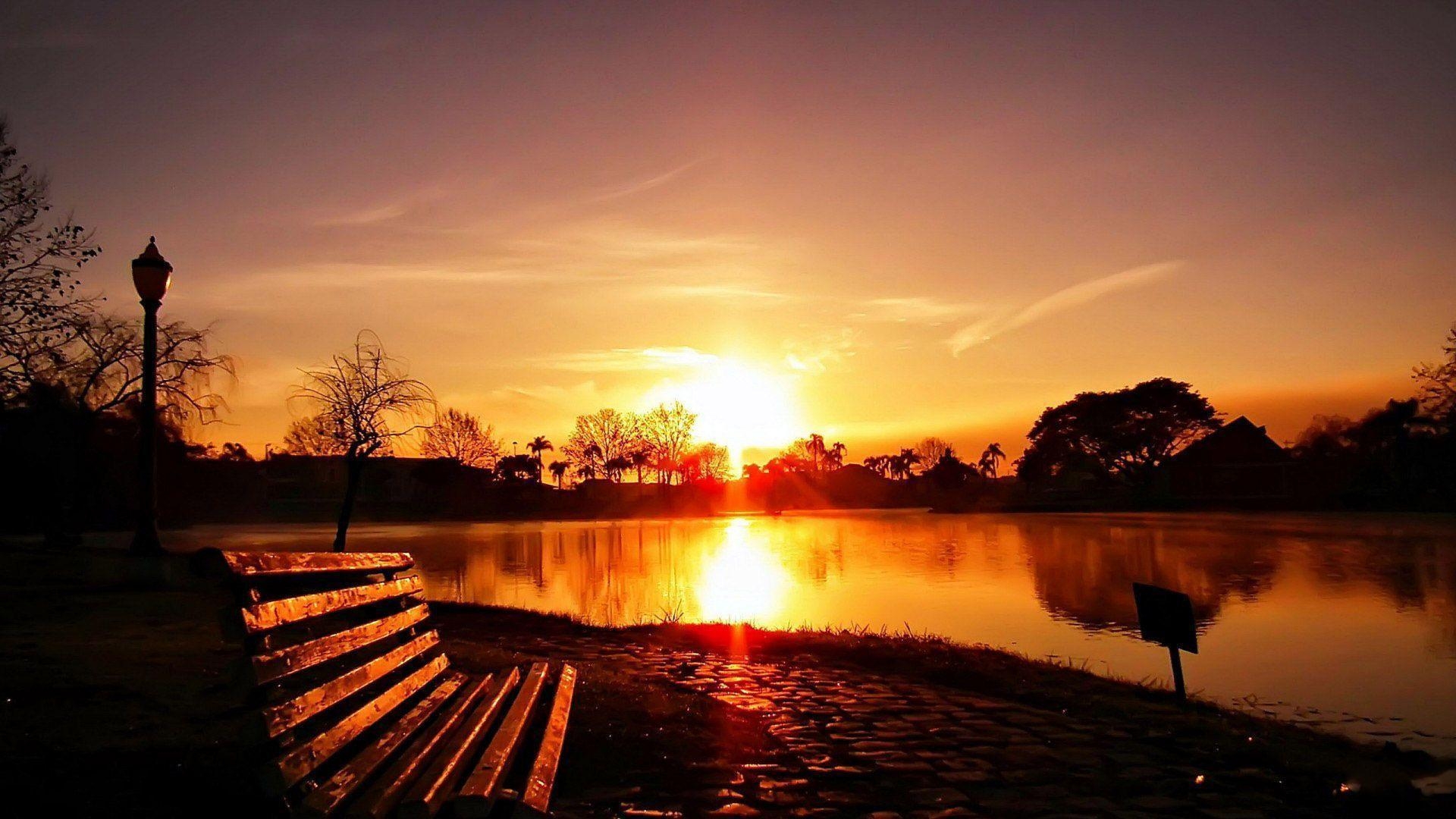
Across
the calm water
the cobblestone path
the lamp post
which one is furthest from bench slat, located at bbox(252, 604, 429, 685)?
the lamp post

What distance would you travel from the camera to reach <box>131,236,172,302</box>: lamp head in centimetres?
1381

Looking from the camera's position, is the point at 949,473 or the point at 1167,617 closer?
the point at 1167,617

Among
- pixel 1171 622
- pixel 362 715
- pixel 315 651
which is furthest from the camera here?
pixel 1171 622

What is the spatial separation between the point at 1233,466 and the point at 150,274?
92349mm

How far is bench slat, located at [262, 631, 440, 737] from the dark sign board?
6.75 m

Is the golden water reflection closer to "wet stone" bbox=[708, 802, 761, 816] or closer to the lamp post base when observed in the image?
the lamp post base

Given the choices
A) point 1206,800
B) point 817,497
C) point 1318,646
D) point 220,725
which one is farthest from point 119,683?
point 817,497

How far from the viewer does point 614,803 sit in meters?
5.23

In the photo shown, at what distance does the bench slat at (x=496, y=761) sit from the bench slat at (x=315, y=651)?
2.79 ft

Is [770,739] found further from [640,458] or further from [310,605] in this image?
[640,458]

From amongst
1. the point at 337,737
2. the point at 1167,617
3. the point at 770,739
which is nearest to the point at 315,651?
the point at 337,737

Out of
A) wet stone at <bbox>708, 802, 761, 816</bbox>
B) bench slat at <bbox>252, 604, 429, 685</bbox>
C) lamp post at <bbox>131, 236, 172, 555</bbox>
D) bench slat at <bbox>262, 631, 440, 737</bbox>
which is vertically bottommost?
wet stone at <bbox>708, 802, 761, 816</bbox>

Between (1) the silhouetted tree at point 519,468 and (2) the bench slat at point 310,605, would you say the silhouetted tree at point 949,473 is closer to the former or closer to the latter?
(1) the silhouetted tree at point 519,468

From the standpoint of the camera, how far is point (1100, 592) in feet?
69.0
